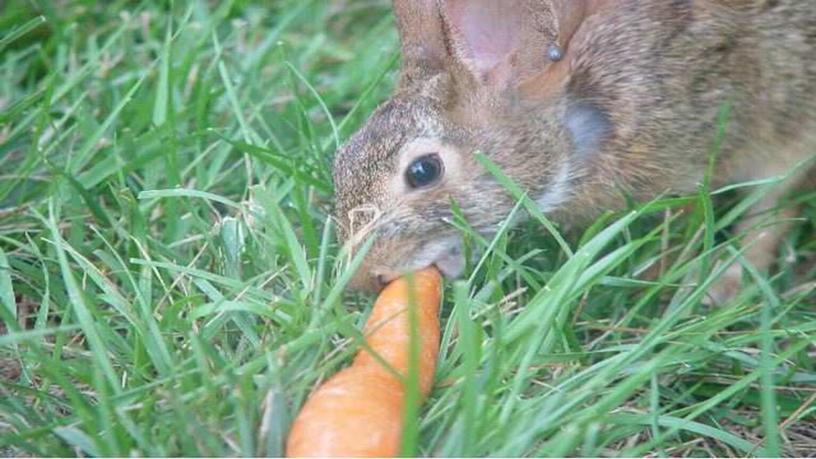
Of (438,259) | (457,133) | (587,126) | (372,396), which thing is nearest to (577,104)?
(587,126)

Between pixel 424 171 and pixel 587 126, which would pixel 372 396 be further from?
pixel 587 126

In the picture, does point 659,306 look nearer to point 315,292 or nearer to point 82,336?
point 315,292

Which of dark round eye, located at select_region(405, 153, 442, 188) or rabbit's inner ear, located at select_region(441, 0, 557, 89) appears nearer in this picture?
dark round eye, located at select_region(405, 153, 442, 188)

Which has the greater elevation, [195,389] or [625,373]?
[195,389]

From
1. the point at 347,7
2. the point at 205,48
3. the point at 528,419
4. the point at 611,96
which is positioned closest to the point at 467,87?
the point at 611,96

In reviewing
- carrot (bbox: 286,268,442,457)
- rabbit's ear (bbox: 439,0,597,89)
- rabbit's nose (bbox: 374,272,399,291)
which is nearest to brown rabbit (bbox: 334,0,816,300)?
rabbit's ear (bbox: 439,0,597,89)

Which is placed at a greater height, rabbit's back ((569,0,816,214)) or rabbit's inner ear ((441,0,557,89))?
rabbit's inner ear ((441,0,557,89))

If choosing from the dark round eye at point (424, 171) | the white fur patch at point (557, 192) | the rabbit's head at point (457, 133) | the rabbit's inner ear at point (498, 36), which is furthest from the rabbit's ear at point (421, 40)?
the white fur patch at point (557, 192)

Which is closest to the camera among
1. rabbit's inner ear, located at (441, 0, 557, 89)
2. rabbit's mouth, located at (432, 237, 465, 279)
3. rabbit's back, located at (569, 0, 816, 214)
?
rabbit's mouth, located at (432, 237, 465, 279)

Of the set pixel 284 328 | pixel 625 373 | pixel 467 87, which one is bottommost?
pixel 625 373

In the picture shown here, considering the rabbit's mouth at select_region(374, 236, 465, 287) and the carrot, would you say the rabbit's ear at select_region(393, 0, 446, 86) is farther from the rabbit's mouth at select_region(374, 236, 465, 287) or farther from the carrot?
the carrot
